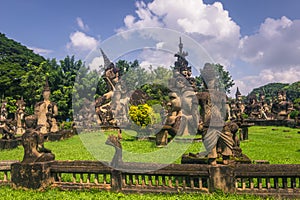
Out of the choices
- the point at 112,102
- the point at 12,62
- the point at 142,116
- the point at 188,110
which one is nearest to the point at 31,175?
the point at 188,110

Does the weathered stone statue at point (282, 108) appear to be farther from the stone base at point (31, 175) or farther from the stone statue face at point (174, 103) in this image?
the stone base at point (31, 175)

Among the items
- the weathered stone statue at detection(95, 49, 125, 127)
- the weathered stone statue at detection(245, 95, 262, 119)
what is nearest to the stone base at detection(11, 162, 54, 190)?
the weathered stone statue at detection(95, 49, 125, 127)

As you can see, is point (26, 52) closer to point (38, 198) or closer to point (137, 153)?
point (137, 153)

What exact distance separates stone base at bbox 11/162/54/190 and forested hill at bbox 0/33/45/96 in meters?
37.9

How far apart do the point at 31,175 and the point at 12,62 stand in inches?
1996

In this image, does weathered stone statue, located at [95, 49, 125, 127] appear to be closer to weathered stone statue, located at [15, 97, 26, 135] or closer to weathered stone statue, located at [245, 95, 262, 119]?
weathered stone statue, located at [15, 97, 26, 135]

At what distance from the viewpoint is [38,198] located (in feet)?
21.8

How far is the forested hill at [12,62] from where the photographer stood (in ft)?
136

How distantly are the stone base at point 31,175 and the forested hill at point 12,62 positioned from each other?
37.9 metres

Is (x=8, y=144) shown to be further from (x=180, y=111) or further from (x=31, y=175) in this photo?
(x=180, y=111)

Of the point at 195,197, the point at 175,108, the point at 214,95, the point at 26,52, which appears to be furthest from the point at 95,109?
the point at 26,52

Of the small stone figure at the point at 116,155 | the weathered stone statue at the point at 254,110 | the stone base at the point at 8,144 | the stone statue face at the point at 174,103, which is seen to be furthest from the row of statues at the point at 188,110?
the weathered stone statue at the point at 254,110

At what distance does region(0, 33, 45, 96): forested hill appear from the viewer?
41.3 metres

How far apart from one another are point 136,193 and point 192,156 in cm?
251
